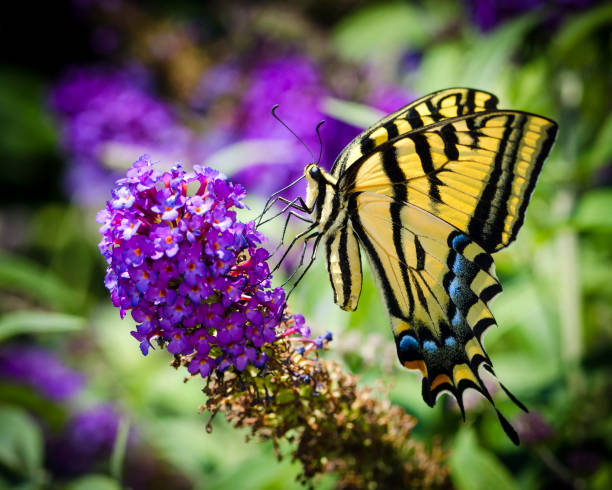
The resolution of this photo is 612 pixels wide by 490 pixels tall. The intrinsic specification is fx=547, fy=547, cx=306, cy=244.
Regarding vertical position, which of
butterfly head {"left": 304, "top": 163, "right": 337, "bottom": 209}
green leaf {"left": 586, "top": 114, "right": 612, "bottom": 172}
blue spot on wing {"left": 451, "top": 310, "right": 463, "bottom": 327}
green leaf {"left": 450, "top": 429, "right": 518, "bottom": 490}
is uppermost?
green leaf {"left": 586, "top": 114, "right": 612, "bottom": 172}

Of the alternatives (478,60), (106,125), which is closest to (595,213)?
(478,60)

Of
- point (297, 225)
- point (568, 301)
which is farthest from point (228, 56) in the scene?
point (568, 301)

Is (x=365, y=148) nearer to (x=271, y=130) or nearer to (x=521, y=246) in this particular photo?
(x=521, y=246)

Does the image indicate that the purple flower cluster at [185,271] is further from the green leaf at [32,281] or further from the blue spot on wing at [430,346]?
the green leaf at [32,281]

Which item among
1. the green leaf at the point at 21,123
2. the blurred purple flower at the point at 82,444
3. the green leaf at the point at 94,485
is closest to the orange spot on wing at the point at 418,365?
the green leaf at the point at 94,485

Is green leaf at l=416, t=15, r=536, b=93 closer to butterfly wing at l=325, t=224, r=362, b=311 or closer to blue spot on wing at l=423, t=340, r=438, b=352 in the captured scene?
butterfly wing at l=325, t=224, r=362, b=311

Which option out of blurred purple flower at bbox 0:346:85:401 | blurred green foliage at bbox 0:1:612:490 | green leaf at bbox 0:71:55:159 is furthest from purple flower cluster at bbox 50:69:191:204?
green leaf at bbox 0:71:55:159

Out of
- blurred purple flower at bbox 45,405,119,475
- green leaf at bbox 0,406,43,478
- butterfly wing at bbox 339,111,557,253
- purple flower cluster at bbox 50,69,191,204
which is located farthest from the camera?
purple flower cluster at bbox 50,69,191,204
